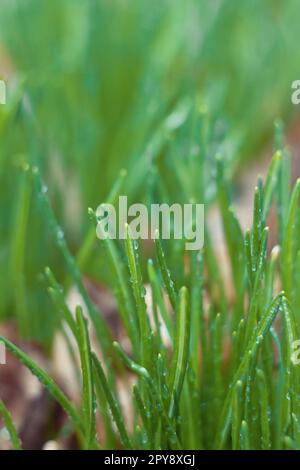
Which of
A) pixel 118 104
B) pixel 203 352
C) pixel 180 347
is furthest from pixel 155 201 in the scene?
pixel 118 104

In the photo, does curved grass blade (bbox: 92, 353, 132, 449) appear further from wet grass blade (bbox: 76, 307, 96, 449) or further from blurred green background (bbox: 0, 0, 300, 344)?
blurred green background (bbox: 0, 0, 300, 344)

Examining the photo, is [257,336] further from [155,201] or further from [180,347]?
[155,201]

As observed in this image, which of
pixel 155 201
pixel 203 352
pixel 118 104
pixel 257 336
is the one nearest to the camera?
pixel 257 336

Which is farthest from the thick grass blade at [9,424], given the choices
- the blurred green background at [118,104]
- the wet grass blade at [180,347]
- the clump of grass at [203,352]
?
the blurred green background at [118,104]

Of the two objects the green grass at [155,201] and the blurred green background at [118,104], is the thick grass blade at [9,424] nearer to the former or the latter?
the green grass at [155,201]

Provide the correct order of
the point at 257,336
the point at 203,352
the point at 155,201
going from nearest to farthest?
the point at 257,336
the point at 203,352
the point at 155,201
